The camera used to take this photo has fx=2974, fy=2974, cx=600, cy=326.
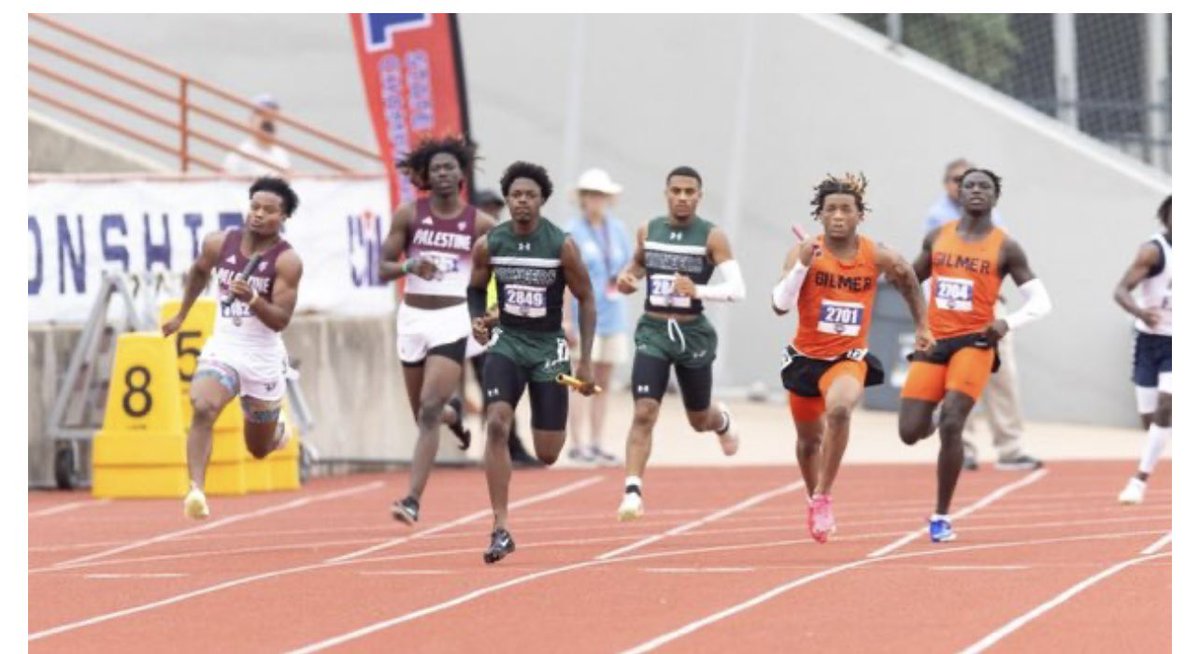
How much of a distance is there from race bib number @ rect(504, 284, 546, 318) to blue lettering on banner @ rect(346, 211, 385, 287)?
6826 mm

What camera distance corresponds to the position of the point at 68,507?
19562mm

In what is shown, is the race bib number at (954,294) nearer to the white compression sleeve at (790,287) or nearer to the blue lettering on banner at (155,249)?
the white compression sleeve at (790,287)

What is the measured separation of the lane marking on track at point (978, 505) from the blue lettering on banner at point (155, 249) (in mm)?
6251

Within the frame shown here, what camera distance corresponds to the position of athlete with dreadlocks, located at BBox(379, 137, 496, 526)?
1686 centimetres

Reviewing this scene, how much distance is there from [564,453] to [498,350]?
26.0 feet

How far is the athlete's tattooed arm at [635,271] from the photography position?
54.5 feet

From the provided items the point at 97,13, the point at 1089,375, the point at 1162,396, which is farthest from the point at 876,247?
the point at 97,13

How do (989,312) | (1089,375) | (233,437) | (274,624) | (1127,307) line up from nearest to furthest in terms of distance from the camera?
1. (274,624)
2. (989,312)
3. (1127,307)
4. (233,437)
5. (1089,375)

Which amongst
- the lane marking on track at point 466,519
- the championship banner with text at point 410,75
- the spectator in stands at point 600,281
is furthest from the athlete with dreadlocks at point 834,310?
the spectator in stands at point 600,281

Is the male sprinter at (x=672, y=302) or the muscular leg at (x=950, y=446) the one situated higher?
the male sprinter at (x=672, y=302)

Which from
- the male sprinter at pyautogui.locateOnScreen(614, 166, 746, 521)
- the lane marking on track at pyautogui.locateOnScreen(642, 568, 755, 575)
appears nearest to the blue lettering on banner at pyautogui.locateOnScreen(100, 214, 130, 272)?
the male sprinter at pyautogui.locateOnScreen(614, 166, 746, 521)

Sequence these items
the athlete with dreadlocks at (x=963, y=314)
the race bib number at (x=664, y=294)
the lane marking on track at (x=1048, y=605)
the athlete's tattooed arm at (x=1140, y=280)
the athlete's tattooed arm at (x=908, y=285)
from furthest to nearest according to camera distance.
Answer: the athlete's tattooed arm at (x=1140, y=280)
the race bib number at (x=664, y=294)
the athlete with dreadlocks at (x=963, y=314)
the athlete's tattooed arm at (x=908, y=285)
the lane marking on track at (x=1048, y=605)

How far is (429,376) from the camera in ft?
54.8
